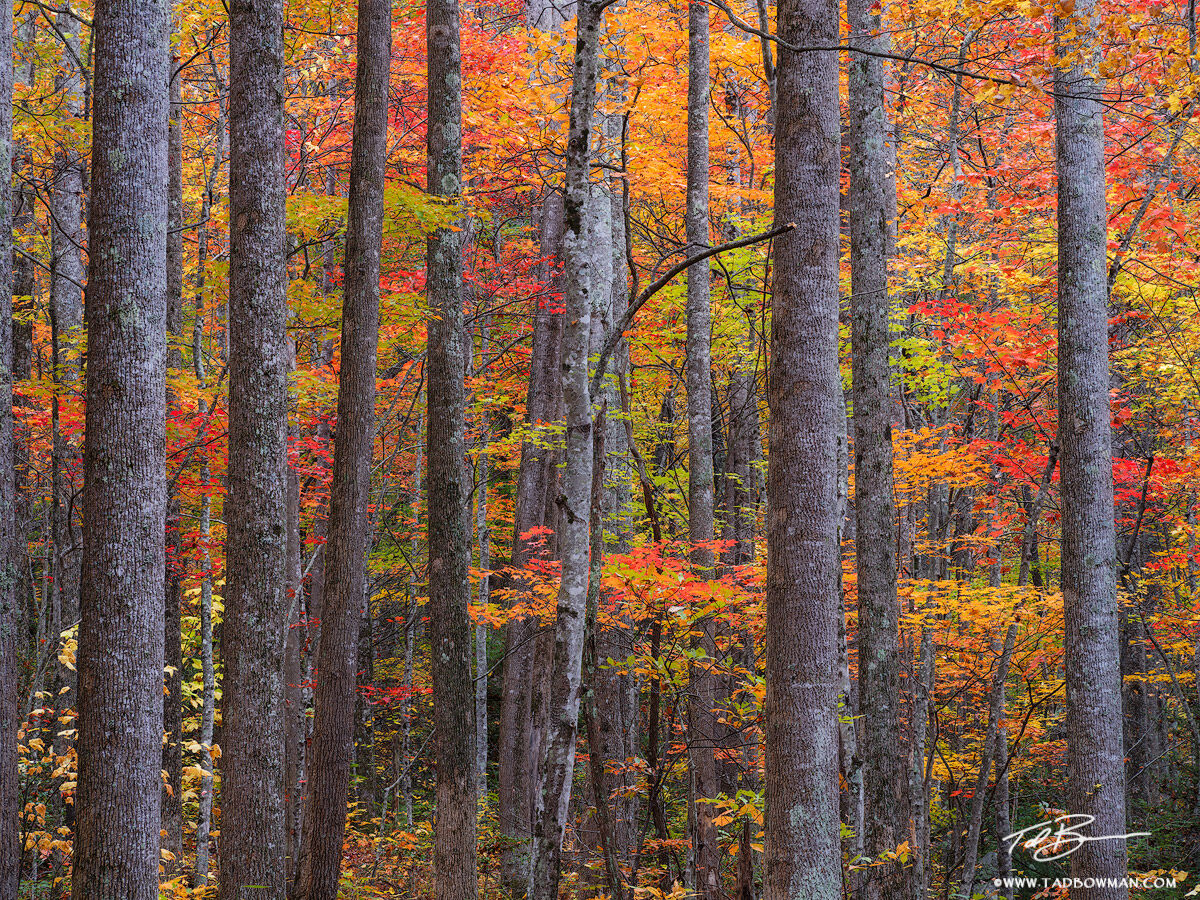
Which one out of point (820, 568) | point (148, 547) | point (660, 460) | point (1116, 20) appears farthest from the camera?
point (660, 460)

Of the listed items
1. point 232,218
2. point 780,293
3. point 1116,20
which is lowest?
point 780,293

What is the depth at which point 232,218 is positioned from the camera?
6.68m

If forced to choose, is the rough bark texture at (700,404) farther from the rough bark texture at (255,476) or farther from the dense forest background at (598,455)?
the rough bark texture at (255,476)

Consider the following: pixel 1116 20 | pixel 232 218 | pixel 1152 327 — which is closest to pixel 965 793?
pixel 1152 327

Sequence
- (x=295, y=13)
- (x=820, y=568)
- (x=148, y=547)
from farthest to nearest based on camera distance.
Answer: (x=295, y=13) < (x=148, y=547) < (x=820, y=568)

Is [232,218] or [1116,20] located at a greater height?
[1116,20]

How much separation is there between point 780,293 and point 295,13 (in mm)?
9727

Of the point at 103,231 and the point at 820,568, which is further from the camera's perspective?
the point at 103,231

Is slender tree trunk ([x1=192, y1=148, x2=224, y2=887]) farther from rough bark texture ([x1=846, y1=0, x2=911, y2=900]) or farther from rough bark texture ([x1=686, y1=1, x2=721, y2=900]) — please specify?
rough bark texture ([x1=846, y1=0, x2=911, y2=900])

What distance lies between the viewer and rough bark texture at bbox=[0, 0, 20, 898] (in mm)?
5543

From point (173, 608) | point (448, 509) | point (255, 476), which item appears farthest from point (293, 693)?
point (255, 476)

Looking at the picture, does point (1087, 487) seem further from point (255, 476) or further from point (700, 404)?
point (255, 476)

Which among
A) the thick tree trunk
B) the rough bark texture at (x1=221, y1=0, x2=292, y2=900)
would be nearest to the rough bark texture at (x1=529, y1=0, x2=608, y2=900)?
the rough bark texture at (x1=221, y1=0, x2=292, y2=900)

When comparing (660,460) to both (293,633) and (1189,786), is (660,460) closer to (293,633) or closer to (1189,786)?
(293,633)
